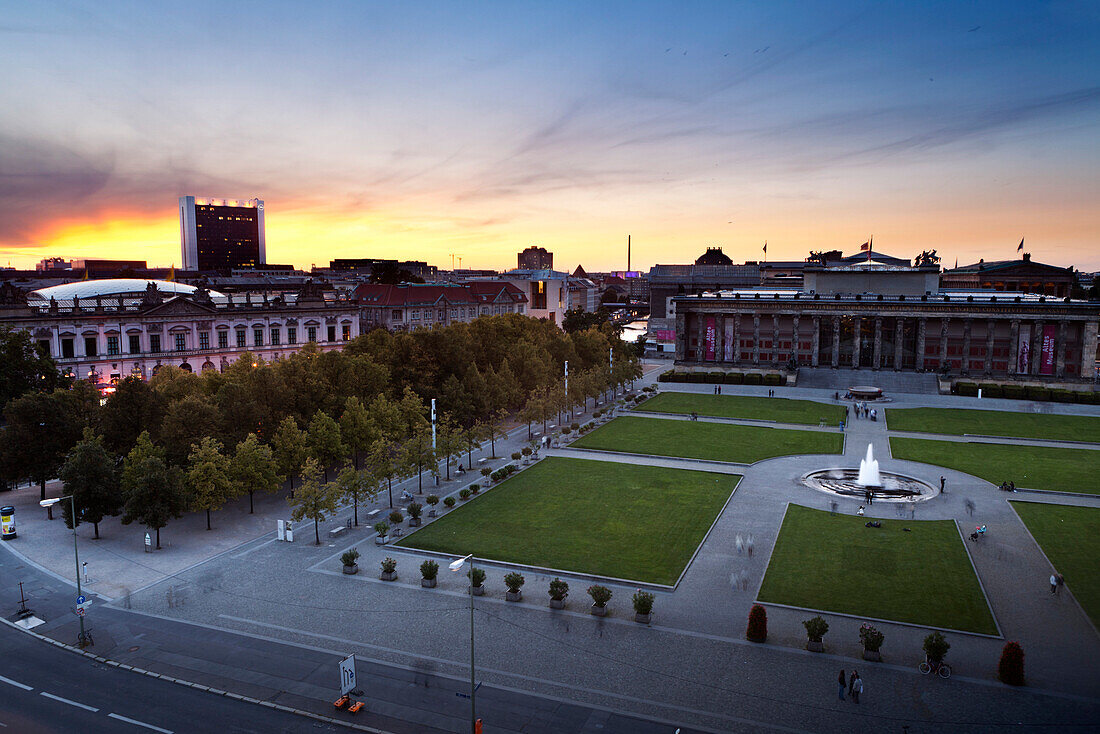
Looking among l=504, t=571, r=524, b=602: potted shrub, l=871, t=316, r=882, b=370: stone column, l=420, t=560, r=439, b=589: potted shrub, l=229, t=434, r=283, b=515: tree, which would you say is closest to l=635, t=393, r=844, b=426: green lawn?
l=871, t=316, r=882, b=370: stone column

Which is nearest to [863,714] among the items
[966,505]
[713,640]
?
[713,640]

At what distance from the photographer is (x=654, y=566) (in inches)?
1518

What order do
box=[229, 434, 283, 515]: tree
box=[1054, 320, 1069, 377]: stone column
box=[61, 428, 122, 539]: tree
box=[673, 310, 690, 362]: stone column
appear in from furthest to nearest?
box=[673, 310, 690, 362]: stone column
box=[1054, 320, 1069, 377]: stone column
box=[229, 434, 283, 515]: tree
box=[61, 428, 122, 539]: tree

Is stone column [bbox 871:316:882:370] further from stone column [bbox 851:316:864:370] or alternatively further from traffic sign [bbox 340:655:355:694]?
traffic sign [bbox 340:655:355:694]

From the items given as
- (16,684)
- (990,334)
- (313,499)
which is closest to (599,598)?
(313,499)

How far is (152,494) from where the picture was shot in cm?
4278

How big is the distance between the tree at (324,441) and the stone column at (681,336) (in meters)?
81.4

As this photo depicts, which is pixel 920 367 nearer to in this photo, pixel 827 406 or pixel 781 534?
pixel 827 406

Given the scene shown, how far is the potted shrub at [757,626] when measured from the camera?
98.7 ft

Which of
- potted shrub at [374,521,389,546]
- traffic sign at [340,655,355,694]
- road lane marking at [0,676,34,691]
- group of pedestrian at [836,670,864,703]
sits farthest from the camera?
potted shrub at [374,521,389,546]

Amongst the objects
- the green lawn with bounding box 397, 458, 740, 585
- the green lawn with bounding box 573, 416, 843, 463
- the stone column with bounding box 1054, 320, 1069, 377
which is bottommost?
the green lawn with bounding box 397, 458, 740, 585

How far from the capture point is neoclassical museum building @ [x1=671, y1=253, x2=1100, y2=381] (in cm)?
10325

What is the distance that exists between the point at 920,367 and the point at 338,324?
95.2 meters

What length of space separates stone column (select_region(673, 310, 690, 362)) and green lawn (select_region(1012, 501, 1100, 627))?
77.0m
